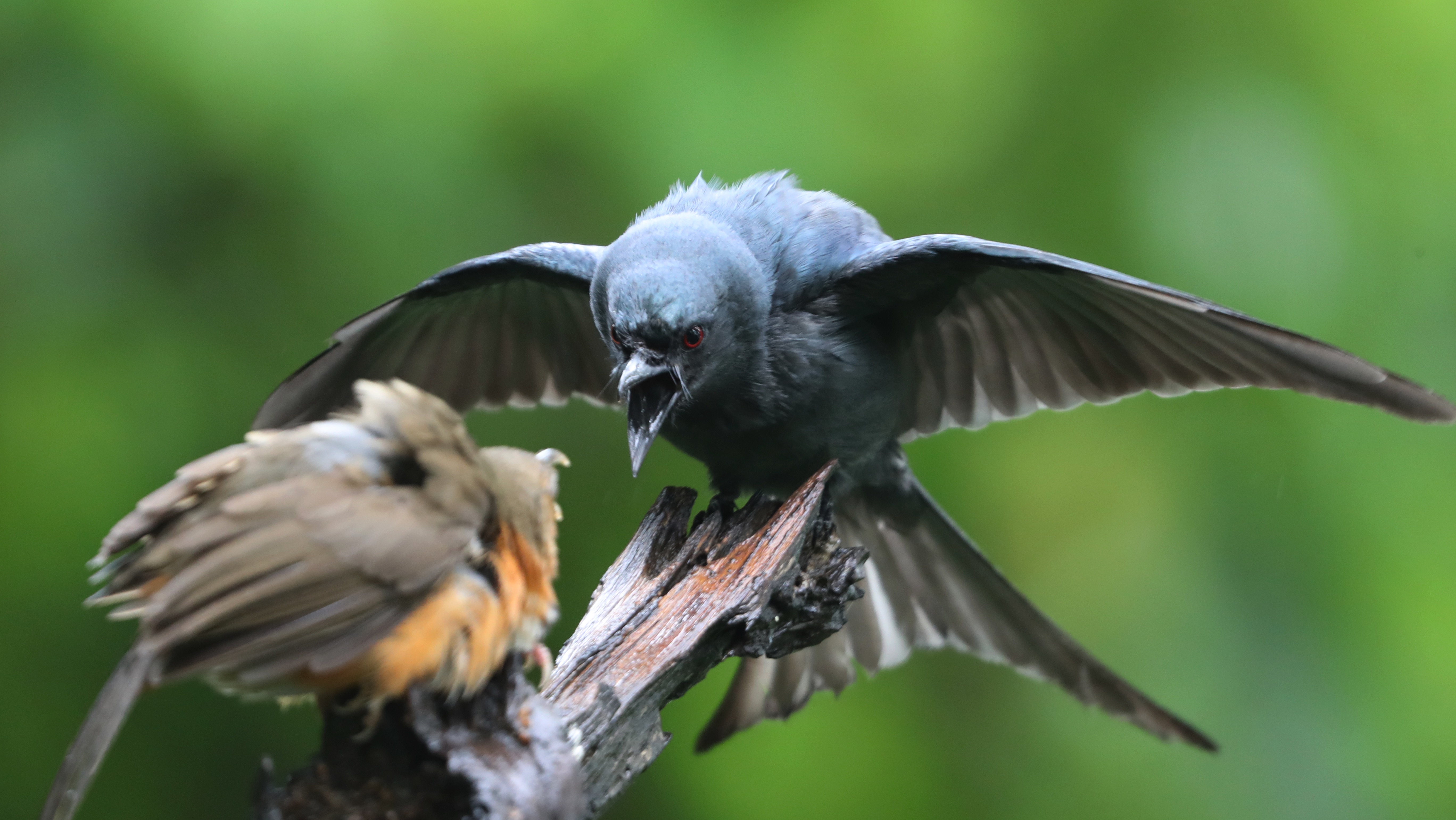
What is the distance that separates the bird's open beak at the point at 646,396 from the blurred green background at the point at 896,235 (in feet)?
5.08

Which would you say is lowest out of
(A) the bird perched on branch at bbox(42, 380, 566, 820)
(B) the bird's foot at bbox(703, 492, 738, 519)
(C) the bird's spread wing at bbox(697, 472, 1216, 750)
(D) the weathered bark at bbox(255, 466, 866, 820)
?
(C) the bird's spread wing at bbox(697, 472, 1216, 750)

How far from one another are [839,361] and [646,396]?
23.7 inches

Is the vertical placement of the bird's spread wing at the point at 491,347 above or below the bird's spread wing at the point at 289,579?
below

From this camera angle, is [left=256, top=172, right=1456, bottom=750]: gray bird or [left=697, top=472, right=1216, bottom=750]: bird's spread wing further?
[left=697, top=472, right=1216, bottom=750]: bird's spread wing

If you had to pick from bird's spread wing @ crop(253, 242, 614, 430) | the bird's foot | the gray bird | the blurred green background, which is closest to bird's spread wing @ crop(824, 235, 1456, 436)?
the gray bird

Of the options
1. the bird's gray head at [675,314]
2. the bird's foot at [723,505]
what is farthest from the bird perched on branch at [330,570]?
the bird's foot at [723,505]

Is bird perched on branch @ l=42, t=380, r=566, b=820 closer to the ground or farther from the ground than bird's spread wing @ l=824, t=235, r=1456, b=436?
farther from the ground

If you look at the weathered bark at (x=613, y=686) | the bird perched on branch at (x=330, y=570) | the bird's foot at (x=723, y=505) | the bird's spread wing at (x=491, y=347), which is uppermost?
the bird perched on branch at (x=330, y=570)

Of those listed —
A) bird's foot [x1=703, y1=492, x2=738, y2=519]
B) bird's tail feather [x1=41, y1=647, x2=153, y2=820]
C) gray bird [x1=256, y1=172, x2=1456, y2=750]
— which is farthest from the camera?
bird's foot [x1=703, y1=492, x2=738, y2=519]

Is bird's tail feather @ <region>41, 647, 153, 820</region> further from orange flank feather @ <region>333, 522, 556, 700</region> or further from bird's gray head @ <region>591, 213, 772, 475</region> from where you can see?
bird's gray head @ <region>591, 213, 772, 475</region>

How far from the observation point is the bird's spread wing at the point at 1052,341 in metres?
2.77

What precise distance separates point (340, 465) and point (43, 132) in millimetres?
3103

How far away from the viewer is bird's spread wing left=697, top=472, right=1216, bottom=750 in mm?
3559

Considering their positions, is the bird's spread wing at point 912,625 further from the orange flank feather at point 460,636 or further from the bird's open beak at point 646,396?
the orange flank feather at point 460,636
